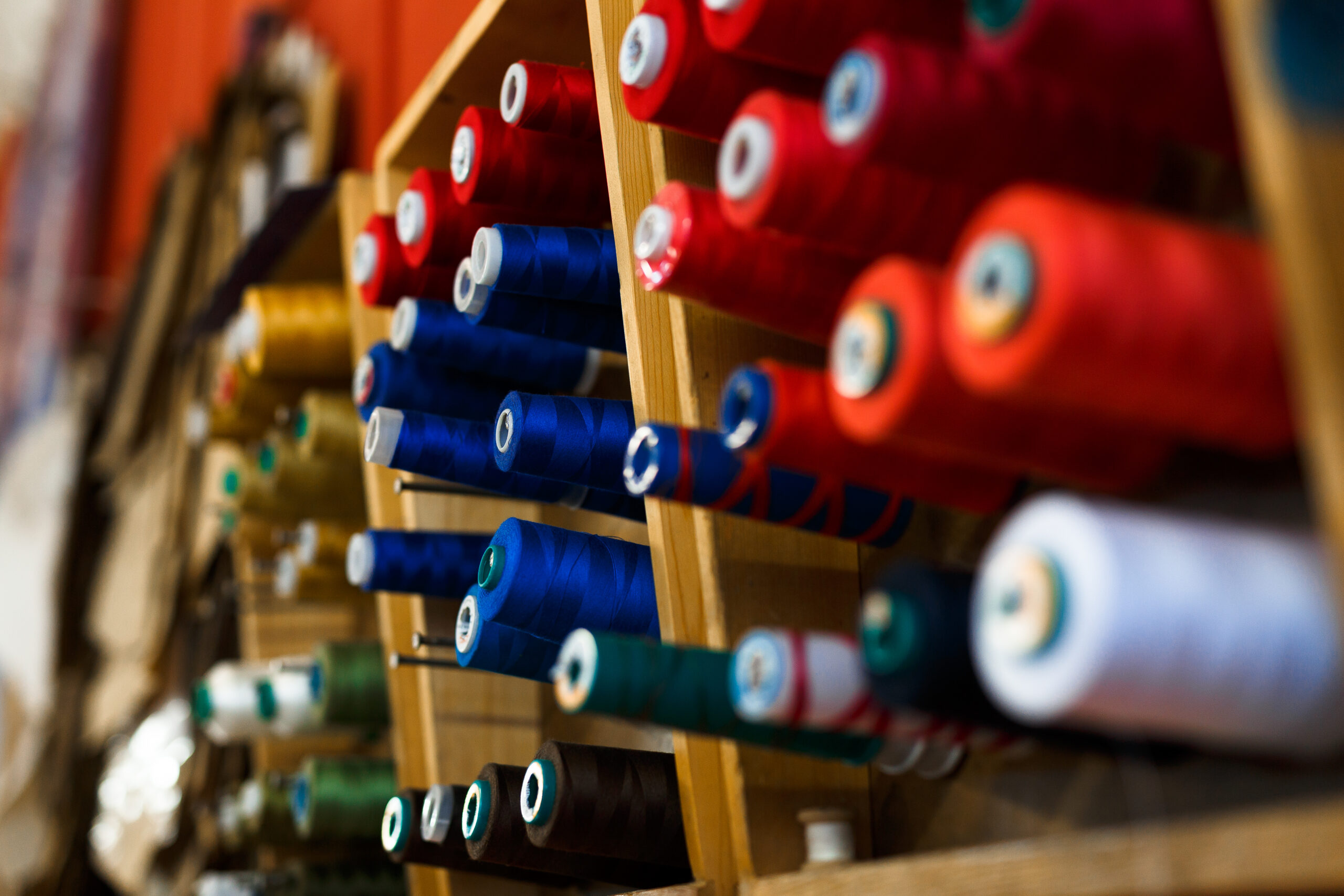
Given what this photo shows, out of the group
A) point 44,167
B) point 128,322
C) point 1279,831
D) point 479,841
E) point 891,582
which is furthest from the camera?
point 44,167

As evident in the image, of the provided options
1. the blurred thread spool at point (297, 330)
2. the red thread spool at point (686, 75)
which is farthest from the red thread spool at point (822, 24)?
the blurred thread spool at point (297, 330)

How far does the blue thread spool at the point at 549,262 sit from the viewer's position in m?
0.64

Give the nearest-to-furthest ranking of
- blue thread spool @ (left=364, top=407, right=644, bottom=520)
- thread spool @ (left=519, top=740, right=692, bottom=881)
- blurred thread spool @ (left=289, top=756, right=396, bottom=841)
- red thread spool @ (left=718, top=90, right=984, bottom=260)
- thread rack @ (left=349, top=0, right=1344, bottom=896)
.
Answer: thread rack @ (left=349, top=0, right=1344, bottom=896) < red thread spool @ (left=718, top=90, right=984, bottom=260) < thread spool @ (left=519, top=740, right=692, bottom=881) < blue thread spool @ (left=364, top=407, right=644, bottom=520) < blurred thread spool @ (left=289, top=756, right=396, bottom=841)

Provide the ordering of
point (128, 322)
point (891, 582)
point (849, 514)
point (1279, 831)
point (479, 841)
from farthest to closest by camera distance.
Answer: point (128, 322) → point (479, 841) → point (849, 514) → point (891, 582) → point (1279, 831)

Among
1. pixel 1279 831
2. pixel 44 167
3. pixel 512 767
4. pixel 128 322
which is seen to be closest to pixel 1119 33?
pixel 1279 831

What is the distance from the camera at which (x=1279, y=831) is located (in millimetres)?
312

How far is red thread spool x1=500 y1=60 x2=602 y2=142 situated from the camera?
2.14 ft

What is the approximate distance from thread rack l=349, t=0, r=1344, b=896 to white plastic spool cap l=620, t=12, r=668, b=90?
0.19ft

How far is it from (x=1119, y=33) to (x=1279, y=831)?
0.71 feet

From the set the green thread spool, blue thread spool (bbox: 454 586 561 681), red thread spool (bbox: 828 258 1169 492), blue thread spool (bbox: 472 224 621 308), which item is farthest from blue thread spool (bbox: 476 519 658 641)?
the green thread spool

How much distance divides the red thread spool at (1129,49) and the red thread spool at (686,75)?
152 mm

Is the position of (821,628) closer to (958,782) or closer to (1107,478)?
(958,782)

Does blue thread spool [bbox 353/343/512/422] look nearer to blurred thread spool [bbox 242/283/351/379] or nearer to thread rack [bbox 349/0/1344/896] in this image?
thread rack [bbox 349/0/1344/896]

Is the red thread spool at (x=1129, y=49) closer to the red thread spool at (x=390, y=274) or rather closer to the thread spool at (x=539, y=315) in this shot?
the thread spool at (x=539, y=315)
